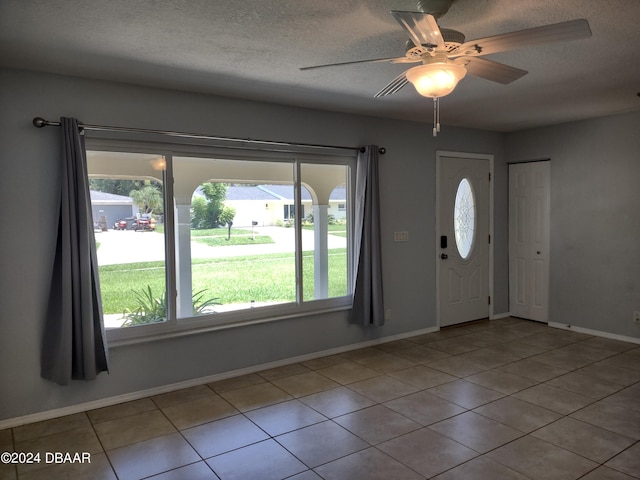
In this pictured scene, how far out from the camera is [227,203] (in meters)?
3.97

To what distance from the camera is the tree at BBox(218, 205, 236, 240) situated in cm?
396

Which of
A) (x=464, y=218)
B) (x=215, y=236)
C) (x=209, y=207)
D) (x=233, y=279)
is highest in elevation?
(x=209, y=207)

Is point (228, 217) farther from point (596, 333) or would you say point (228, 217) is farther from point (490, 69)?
point (596, 333)

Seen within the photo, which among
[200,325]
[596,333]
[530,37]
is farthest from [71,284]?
[596,333]

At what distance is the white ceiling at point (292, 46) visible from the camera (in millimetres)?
2168

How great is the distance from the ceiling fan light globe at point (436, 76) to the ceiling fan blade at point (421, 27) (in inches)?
5.5

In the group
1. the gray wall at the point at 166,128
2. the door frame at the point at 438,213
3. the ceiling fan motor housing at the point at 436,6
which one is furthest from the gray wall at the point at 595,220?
the ceiling fan motor housing at the point at 436,6

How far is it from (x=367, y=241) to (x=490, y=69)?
2.40 metres

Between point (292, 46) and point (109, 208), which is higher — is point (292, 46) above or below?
above

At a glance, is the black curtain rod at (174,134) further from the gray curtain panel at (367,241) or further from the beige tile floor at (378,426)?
the beige tile floor at (378,426)

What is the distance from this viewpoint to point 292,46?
2676 millimetres

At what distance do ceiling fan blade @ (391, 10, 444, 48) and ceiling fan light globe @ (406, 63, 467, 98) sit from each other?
141mm

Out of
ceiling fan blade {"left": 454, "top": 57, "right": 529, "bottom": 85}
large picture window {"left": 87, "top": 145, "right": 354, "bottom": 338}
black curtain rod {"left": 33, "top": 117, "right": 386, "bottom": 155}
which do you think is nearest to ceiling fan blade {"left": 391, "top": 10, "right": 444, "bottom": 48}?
ceiling fan blade {"left": 454, "top": 57, "right": 529, "bottom": 85}

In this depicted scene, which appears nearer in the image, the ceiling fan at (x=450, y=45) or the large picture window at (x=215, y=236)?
the ceiling fan at (x=450, y=45)
